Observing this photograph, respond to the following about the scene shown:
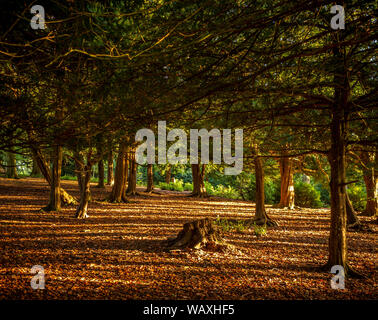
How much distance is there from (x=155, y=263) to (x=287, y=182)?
10390 millimetres

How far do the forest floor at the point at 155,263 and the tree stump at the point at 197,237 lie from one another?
26 cm

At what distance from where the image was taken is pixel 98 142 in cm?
396

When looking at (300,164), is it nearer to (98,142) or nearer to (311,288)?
(311,288)

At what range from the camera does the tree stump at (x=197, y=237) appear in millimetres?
5587

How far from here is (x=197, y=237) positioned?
573 centimetres

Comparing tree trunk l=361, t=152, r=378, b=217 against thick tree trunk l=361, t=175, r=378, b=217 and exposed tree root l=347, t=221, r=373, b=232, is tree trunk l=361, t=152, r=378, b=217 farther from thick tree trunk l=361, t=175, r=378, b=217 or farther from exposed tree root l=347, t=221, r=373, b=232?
exposed tree root l=347, t=221, r=373, b=232

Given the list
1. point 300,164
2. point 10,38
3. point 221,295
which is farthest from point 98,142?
point 300,164

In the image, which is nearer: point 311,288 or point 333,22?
point 333,22

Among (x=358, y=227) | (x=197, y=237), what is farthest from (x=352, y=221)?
(x=197, y=237)

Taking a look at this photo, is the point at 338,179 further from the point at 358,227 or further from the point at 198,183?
the point at 198,183

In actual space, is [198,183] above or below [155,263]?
above
